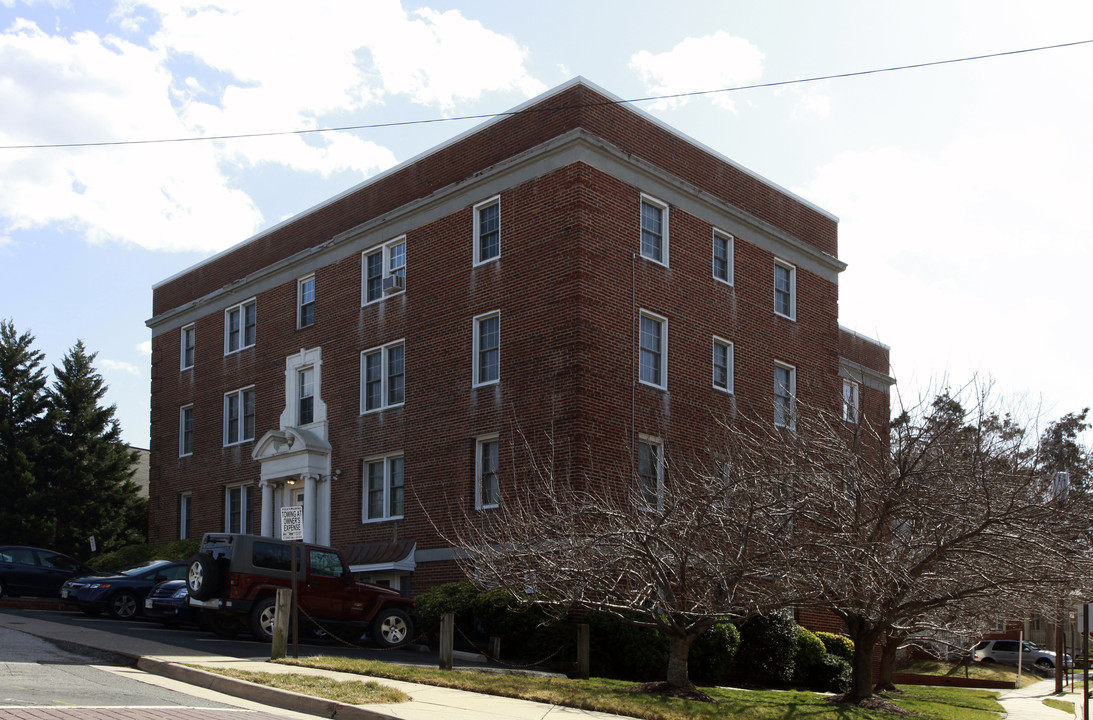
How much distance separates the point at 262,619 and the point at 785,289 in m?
17.7

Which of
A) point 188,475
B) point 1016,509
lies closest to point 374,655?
point 1016,509

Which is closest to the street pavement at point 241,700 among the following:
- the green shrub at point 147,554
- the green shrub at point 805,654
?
the green shrub at point 805,654

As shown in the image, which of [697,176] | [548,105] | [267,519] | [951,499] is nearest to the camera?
[951,499]

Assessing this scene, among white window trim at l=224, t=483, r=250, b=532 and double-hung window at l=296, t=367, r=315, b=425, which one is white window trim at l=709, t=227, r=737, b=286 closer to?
double-hung window at l=296, t=367, r=315, b=425

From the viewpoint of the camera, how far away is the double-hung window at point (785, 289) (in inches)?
1277

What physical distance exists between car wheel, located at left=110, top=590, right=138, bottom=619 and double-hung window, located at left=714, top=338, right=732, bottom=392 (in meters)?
14.8

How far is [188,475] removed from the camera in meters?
37.9

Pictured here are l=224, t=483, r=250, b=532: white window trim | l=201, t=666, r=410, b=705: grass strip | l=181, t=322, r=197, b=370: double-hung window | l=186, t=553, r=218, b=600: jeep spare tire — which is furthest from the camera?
l=181, t=322, r=197, b=370: double-hung window

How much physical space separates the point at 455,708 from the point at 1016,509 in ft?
30.4

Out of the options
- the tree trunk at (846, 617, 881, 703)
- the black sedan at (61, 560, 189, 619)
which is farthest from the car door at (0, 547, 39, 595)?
the tree trunk at (846, 617, 881, 703)

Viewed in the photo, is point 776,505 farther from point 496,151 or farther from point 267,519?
point 267,519

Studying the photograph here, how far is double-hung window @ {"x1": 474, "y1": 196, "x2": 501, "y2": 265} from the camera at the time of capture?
2838 centimetres

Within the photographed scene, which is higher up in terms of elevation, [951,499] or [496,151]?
[496,151]

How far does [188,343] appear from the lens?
39.7 m
